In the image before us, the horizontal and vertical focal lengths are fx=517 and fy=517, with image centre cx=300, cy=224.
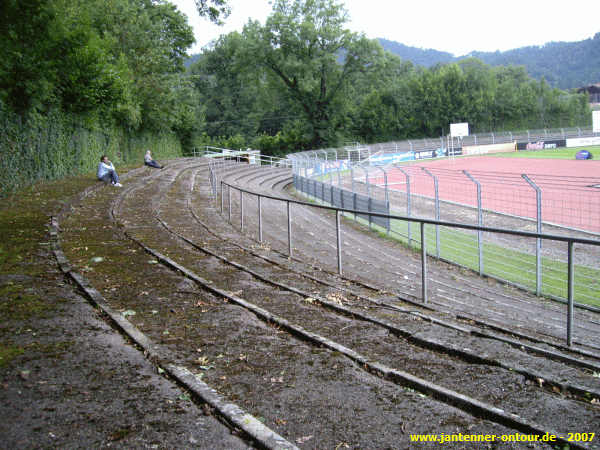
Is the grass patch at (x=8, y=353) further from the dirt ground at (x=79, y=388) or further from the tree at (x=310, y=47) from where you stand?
the tree at (x=310, y=47)

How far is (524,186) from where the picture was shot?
73.3 ft

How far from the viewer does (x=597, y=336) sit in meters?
6.32

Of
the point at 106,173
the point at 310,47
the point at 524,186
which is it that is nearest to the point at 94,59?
the point at 106,173

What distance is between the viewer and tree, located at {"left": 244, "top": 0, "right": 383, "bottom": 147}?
56.9 metres

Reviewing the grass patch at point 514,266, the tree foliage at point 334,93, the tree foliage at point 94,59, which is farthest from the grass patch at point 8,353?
the tree foliage at point 334,93

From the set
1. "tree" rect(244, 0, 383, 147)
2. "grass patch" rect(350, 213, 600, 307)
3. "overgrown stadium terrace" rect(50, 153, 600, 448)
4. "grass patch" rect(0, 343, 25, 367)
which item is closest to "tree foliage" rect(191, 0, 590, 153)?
"tree" rect(244, 0, 383, 147)

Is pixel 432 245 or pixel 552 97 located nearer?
pixel 432 245

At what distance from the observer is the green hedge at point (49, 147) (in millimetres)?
16953

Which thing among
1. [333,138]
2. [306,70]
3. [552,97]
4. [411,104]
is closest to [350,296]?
[306,70]

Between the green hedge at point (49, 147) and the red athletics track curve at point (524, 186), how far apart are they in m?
12.9

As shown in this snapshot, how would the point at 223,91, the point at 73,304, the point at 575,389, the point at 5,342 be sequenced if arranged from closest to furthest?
the point at 575,389
the point at 5,342
the point at 73,304
the point at 223,91

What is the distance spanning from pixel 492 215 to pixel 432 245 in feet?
14.2

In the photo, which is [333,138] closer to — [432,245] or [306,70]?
[306,70]

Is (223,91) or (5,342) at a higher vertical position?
(223,91)
